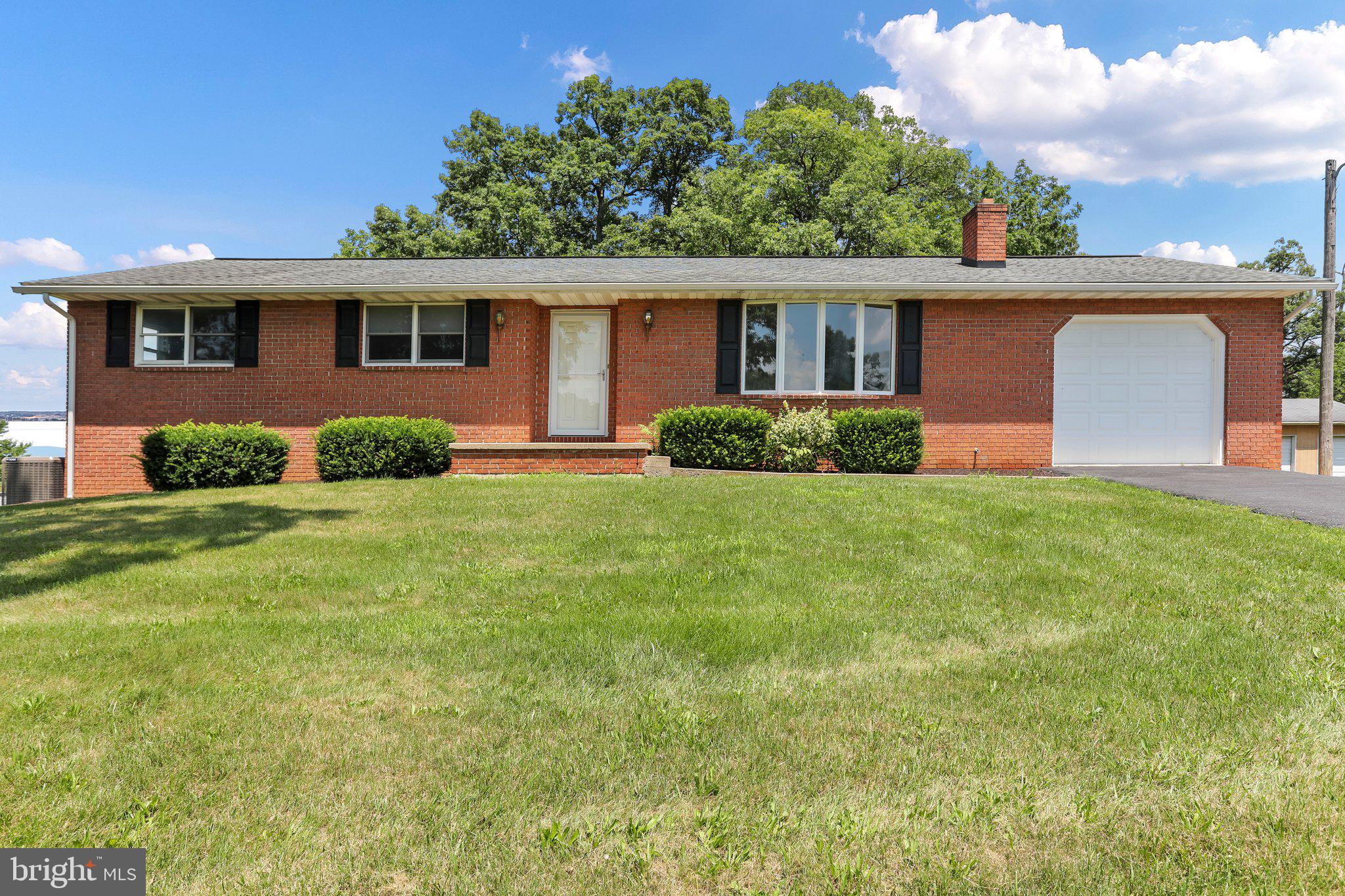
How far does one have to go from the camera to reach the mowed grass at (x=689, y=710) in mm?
2004

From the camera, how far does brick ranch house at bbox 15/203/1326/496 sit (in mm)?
11430

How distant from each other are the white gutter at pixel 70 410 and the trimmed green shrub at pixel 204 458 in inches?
106

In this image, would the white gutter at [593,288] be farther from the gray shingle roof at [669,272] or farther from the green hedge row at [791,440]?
the green hedge row at [791,440]

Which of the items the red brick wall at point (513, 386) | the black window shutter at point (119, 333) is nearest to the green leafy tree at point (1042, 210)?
the red brick wall at point (513, 386)

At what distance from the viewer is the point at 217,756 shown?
2463 mm

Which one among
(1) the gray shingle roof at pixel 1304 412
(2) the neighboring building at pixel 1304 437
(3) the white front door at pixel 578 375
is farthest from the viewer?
(2) the neighboring building at pixel 1304 437

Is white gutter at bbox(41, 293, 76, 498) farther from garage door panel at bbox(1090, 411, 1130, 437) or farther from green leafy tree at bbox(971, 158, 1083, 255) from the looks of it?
green leafy tree at bbox(971, 158, 1083, 255)

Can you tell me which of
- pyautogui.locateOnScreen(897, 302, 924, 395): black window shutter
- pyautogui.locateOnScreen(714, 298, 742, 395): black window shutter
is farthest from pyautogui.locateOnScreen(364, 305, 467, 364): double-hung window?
pyautogui.locateOnScreen(897, 302, 924, 395): black window shutter

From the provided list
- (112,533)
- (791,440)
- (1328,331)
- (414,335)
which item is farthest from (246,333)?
(1328,331)

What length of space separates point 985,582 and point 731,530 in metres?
2.01

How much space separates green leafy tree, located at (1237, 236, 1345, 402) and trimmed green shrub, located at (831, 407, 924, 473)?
3313cm

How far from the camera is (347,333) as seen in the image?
469 inches

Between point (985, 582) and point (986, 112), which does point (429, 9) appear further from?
point (986, 112)

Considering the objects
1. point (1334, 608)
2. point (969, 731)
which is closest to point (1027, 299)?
point (1334, 608)
